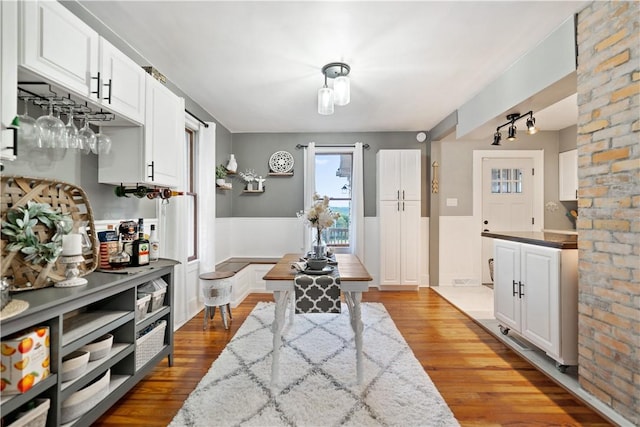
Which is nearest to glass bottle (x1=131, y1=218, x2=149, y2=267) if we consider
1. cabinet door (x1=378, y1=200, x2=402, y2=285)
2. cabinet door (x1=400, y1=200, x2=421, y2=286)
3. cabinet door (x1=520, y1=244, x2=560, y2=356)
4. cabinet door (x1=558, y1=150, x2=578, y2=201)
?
cabinet door (x1=520, y1=244, x2=560, y2=356)

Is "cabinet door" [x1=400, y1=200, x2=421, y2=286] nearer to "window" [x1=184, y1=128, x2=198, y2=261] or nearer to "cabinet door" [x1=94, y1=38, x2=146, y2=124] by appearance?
"window" [x1=184, y1=128, x2=198, y2=261]

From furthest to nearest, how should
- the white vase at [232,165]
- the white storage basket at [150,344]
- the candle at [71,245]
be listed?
the white vase at [232,165] → the white storage basket at [150,344] → the candle at [71,245]

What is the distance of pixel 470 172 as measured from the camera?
4.91 metres

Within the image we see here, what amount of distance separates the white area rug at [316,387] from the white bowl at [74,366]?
59 cm

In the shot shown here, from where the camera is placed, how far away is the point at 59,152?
5.98 feet

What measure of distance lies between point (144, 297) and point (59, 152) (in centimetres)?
104

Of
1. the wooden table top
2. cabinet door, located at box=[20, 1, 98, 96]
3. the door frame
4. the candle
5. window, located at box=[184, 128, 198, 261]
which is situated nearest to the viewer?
cabinet door, located at box=[20, 1, 98, 96]

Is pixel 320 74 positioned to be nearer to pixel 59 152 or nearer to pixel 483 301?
pixel 59 152

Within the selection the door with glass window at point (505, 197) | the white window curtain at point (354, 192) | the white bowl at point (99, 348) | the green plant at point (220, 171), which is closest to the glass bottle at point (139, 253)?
the white bowl at point (99, 348)

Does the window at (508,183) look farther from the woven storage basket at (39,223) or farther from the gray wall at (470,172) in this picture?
the woven storage basket at (39,223)

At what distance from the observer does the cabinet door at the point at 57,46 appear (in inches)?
52.0

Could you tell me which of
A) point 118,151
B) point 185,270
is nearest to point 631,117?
point 118,151

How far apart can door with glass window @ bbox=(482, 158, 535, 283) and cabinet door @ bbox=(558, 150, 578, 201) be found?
0.44 meters

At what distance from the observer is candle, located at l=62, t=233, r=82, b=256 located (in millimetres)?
1571
